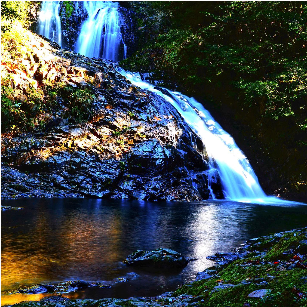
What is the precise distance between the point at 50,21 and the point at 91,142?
51.9 feet

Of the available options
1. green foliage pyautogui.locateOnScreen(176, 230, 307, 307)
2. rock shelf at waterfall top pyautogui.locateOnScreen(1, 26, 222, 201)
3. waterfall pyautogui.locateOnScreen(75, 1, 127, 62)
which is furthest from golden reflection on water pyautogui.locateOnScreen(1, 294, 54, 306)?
waterfall pyautogui.locateOnScreen(75, 1, 127, 62)

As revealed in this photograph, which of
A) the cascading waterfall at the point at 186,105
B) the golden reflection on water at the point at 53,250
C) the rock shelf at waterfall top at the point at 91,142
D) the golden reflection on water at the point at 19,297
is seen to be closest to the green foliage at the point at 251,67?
the cascading waterfall at the point at 186,105

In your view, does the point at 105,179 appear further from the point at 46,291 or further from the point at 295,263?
the point at 295,263

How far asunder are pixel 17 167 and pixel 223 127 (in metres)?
12.4

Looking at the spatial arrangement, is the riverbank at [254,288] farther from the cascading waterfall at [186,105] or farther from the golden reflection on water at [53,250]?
the cascading waterfall at [186,105]

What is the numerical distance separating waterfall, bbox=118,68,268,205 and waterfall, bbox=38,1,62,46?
1008cm

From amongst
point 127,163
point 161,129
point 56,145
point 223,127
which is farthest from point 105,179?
point 223,127

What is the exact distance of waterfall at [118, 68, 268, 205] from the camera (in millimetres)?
17953

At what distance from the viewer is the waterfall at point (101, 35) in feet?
92.8

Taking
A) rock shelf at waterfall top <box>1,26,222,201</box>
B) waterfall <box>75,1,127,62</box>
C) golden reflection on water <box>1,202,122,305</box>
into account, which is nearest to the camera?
golden reflection on water <box>1,202,122,305</box>

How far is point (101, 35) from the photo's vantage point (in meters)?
28.6

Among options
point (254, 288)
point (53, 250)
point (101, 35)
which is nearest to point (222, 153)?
point (53, 250)

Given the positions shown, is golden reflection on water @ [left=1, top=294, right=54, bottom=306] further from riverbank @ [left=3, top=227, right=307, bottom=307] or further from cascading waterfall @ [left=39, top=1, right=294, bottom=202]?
cascading waterfall @ [left=39, top=1, right=294, bottom=202]

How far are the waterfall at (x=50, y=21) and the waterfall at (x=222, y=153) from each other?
33.1ft
